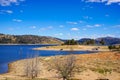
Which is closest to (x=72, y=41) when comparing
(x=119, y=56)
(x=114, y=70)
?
(x=119, y=56)

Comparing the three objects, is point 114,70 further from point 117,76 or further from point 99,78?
point 99,78

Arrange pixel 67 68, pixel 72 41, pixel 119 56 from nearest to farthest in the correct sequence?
pixel 67 68 < pixel 119 56 < pixel 72 41

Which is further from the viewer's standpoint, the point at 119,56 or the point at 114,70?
the point at 119,56

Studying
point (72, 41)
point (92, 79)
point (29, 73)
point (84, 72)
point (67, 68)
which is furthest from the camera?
point (72, 41)

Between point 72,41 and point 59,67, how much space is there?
157 m

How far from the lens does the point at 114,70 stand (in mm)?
50156

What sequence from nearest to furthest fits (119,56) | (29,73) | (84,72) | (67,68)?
(67,68)
(29,73)
(84,72)
(119,56)

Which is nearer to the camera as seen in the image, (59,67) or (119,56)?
(59,67)

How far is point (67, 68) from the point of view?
37906mm

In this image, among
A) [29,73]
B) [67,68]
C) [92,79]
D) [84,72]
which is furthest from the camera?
[84,72]

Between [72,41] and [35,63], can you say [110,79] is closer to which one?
[35,63]

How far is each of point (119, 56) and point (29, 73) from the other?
1369 inches

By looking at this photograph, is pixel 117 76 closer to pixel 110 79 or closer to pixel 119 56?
pixel 110 79

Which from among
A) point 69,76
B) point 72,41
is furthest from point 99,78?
point 72,41
